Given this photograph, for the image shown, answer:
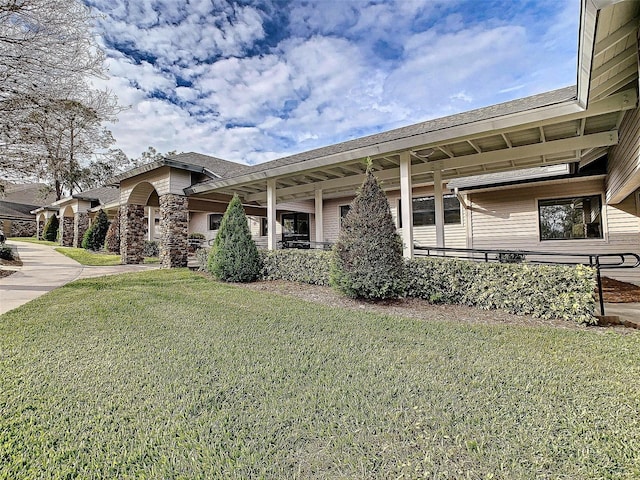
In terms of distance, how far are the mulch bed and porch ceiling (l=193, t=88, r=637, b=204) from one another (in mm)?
3057

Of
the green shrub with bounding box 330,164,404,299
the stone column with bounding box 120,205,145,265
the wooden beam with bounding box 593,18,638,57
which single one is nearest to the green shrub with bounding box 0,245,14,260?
Result: the stone column with bounding box 120,205,145,265

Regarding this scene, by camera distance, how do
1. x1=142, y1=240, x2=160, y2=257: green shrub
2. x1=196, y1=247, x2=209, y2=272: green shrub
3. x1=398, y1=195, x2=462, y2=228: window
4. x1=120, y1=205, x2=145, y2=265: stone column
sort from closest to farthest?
x1=196, y1=247, x2=209, y2=272: green shrub → x1=398, y1=195, x2=462, y2=228: window → x1=120, y1=205, x2=145, y2=265: stone column → x1=142, y1=240, x2=160, y2=257: green shrub

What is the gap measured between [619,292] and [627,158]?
343 cm

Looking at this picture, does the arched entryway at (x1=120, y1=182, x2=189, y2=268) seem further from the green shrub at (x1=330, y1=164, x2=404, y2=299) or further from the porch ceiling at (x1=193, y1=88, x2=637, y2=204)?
the green shrub at (x1=330, y1=164, x2=404, y2=299)

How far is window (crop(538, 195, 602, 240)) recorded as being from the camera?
874 cm

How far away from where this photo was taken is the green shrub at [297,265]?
7598 millimetres

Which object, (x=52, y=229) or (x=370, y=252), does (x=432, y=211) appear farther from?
(x=52, y=229)

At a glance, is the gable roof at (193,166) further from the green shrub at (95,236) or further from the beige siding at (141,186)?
the green shrub at (95,236)

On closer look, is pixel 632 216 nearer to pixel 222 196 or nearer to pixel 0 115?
pixel 222 196

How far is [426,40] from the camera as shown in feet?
28.0

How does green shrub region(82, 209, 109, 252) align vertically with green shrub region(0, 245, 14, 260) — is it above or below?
above

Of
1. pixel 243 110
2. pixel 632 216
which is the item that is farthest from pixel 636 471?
pixel 243 110

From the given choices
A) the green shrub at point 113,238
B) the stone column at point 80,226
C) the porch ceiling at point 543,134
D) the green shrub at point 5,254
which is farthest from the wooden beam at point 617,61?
the stone column at point 80,226

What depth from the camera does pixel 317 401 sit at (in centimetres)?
258
